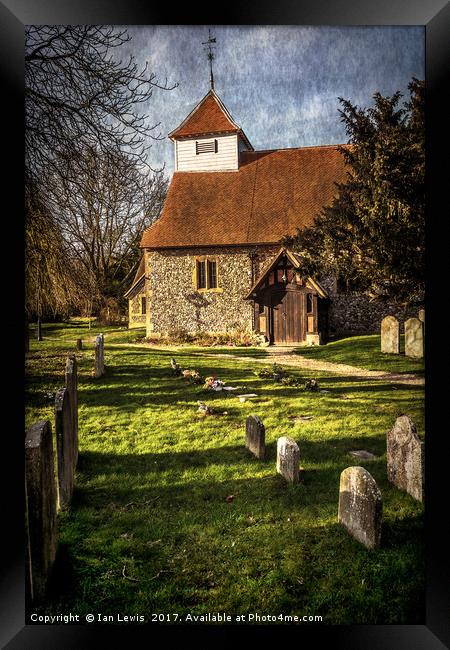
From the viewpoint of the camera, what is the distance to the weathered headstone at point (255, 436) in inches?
105

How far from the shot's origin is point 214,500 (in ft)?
8.41

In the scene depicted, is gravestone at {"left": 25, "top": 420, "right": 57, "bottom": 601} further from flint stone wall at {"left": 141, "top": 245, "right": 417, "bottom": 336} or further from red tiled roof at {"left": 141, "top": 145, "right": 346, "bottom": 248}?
red tiled roof at {"left": 141, "top": 145, "right": 346, "bottom": 248}

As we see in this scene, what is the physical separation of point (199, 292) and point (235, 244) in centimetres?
46

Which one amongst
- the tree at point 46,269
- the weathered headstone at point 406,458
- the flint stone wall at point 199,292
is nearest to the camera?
the weathered headstone at point 406,458

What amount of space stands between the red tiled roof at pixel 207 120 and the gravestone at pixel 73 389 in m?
1.69

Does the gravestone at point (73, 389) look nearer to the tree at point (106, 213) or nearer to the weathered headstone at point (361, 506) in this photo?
the tree at point (106, 213)

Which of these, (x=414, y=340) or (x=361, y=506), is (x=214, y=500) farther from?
(x=414, y=340)

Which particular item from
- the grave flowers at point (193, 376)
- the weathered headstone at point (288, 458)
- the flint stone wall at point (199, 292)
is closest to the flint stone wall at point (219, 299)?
the flint stone wall at point (199, 292)

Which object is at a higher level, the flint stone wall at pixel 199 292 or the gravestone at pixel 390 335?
the flint stone wall at pixel 199 292

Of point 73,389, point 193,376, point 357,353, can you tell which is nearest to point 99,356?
point 73,389

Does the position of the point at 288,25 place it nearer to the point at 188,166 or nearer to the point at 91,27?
the point at 188,166
